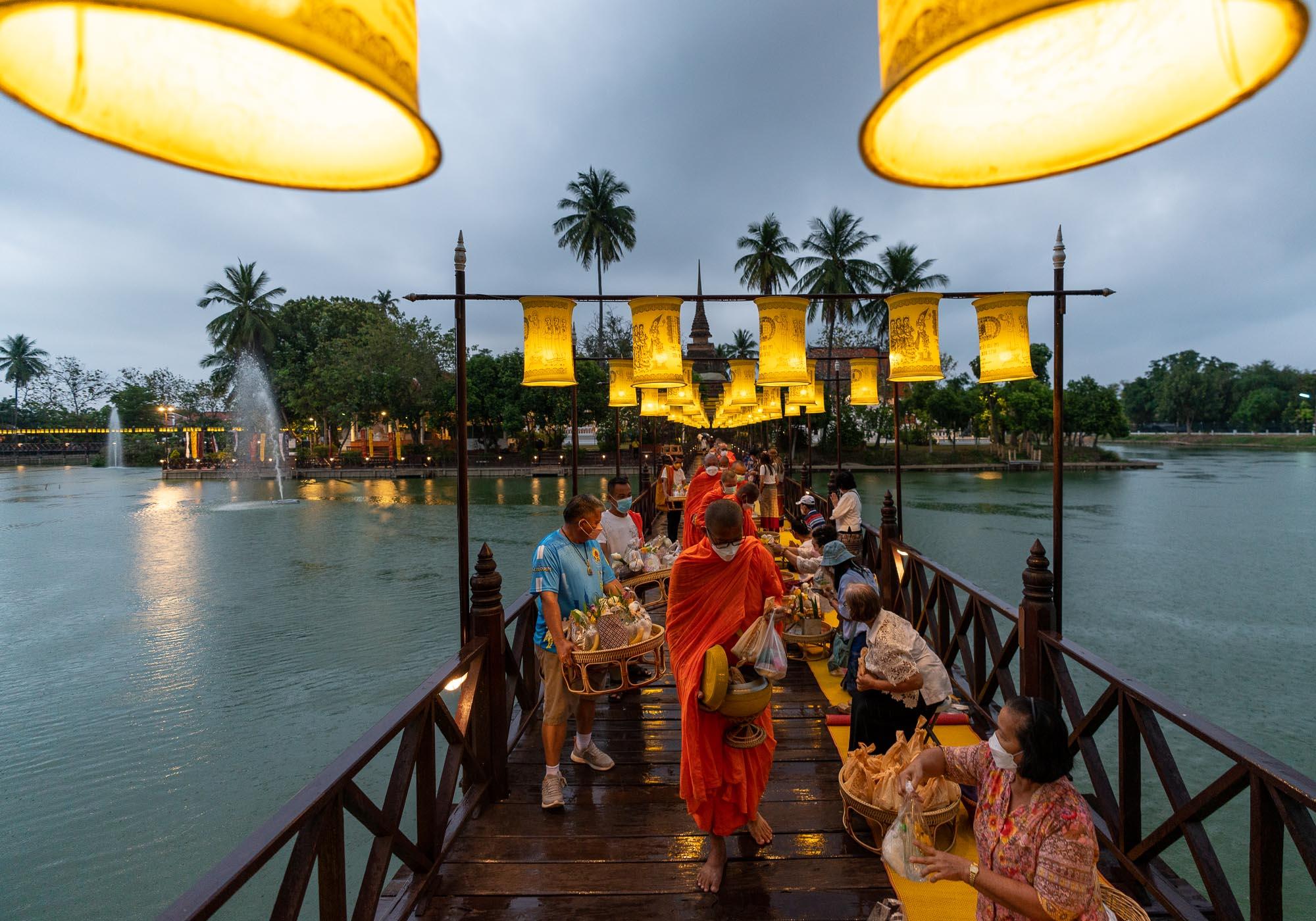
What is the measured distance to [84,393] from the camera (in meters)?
78.1

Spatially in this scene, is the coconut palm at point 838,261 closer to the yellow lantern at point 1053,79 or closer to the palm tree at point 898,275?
the palm tree at point 898,275

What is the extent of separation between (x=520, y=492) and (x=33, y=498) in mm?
28733

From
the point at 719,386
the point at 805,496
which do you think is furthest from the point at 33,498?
the point at 805,496

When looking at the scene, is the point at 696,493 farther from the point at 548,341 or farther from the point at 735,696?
the point at 735,696

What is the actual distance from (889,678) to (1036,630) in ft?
4.16

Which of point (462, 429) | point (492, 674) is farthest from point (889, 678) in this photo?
point (462, 429)

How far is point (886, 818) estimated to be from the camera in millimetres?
3266

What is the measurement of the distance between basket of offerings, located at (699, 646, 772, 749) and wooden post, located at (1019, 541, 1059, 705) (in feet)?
6.77

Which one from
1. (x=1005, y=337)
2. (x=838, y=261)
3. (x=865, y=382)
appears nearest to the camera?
(x=1005, y=337)

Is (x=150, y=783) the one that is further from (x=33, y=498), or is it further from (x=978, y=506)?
(x=33, y=498)

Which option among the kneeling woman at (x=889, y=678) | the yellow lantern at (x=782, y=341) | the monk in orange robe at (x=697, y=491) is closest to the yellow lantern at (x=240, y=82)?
the kneeling woman at (x=889, y=678)

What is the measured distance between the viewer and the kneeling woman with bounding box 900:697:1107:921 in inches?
78.3

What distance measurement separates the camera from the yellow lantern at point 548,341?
6.79 meters

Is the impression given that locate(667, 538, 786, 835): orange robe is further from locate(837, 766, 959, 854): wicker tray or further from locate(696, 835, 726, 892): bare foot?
locate(837, 766, 959, 854): wicker tray
